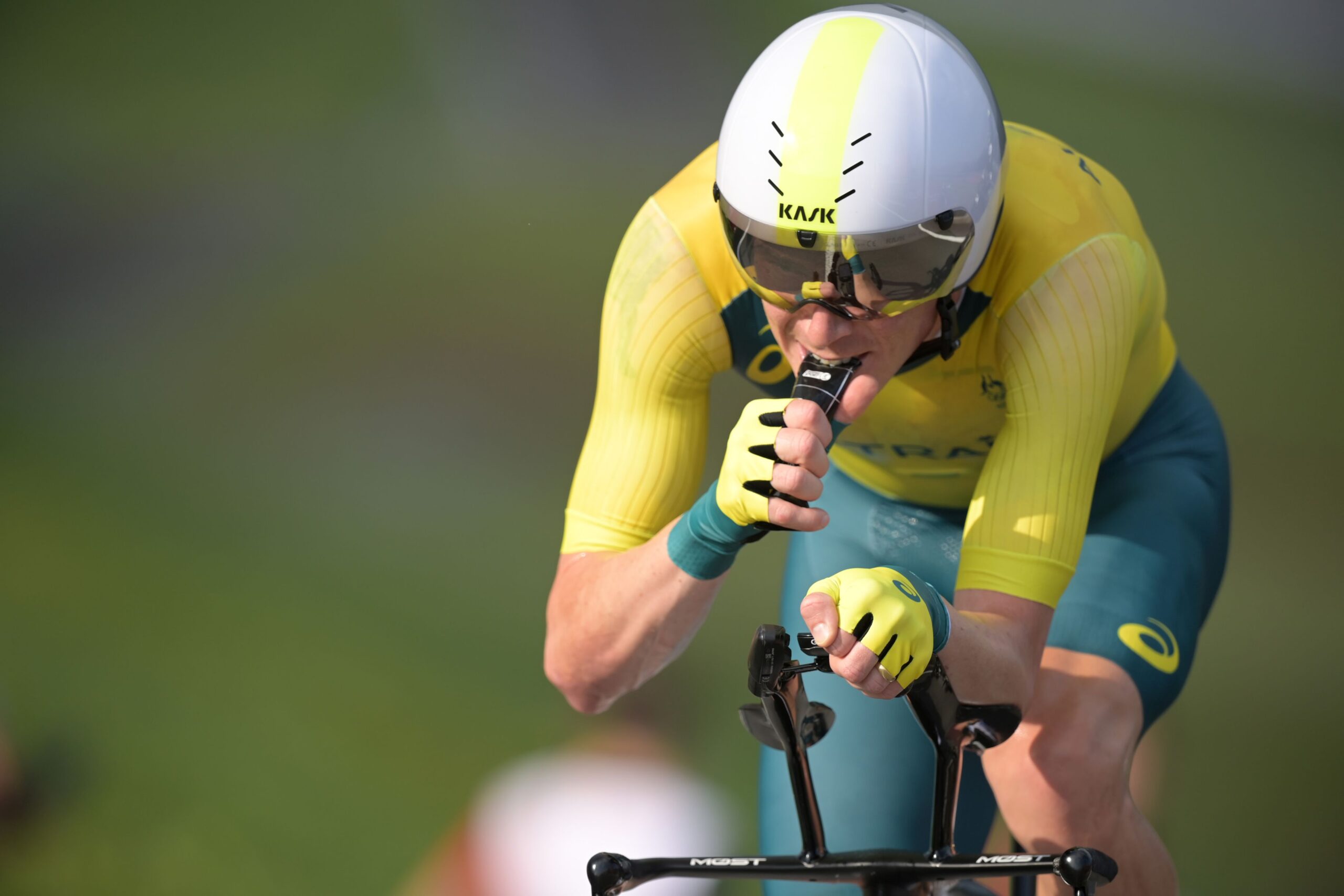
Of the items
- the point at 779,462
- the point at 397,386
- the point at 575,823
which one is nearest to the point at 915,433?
the point at 779,462

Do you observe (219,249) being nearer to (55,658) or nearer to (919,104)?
(55,658)

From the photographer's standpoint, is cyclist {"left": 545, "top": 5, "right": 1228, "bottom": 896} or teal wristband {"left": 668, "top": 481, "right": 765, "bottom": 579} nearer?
→ cyclist {"left": 545, "top": 5, "right": 1228, "bottom": 896}

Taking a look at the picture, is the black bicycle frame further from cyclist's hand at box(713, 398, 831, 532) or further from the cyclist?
cyclist's hand at box(713, 398, 831, 532)

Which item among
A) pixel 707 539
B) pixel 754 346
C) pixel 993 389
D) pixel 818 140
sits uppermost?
pixel 818 140

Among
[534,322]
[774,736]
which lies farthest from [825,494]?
[534,322]

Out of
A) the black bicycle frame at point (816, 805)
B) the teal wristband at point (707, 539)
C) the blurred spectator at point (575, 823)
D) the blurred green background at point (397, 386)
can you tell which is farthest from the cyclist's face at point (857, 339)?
the blurred green background at point (397, 386)

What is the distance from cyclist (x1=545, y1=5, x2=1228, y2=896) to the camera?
221cm

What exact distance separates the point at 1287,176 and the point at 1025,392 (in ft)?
16.7

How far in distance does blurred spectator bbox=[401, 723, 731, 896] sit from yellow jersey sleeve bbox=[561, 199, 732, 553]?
1.77m

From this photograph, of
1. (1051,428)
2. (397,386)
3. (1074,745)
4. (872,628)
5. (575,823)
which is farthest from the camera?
(397,386)

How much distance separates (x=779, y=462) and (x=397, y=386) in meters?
4.50

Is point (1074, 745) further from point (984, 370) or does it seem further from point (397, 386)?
point (397, 386)

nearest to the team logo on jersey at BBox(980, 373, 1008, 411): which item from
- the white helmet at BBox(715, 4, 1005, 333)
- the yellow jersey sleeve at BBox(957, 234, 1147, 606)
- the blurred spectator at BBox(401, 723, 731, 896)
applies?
the yellow jersey sleeve at BBox(957, 234, 1147, 606)

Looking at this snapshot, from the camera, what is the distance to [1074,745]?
2.55 meters
